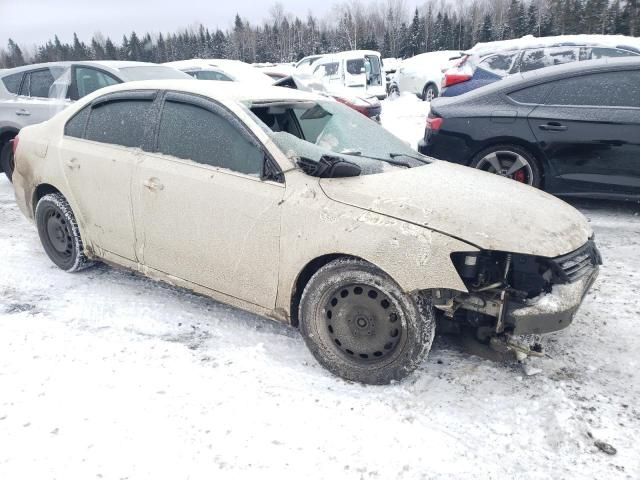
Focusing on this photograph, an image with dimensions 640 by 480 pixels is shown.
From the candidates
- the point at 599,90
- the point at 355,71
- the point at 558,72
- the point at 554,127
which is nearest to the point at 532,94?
the point at 558,72

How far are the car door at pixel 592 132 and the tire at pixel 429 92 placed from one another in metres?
12.6

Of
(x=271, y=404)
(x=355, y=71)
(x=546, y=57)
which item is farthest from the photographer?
(x=355, y=71)

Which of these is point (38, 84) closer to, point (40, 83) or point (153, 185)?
point (40, 83)

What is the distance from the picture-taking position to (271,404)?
2500 millimetres

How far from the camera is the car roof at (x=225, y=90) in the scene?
126 inches

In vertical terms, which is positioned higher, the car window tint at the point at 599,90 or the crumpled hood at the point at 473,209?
the car window tint at the point at 599,90

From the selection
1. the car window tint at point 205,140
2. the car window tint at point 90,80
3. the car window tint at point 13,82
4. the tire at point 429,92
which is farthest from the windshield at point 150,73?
the tire at point 429,92

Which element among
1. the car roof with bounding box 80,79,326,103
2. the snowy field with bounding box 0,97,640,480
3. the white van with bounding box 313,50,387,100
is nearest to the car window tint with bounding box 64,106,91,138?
the car roof with bounding box 80,79,326,103

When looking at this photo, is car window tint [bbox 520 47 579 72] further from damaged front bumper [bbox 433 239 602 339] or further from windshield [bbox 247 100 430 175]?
damaged front bumper [bbox 433 239 602 339]

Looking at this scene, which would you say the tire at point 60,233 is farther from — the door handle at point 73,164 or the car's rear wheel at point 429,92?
the car's rear wheel at point 429,92

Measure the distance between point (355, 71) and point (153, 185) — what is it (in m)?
14.1

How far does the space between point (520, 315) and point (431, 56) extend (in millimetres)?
19777

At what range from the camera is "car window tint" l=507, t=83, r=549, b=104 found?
5141mm

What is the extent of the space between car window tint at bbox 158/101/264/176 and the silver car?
156 inches
